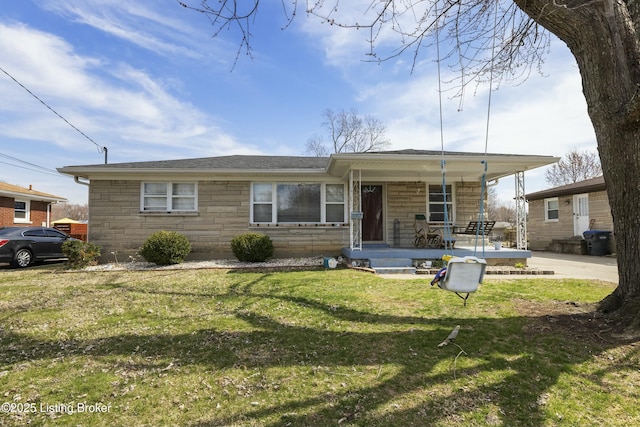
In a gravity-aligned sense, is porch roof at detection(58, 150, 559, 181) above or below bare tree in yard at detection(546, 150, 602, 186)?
below

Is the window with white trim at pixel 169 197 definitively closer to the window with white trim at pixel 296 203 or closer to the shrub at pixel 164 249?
the shrub at pixel 164 249

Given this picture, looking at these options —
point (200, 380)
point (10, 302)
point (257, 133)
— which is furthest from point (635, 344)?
point (257, 133)

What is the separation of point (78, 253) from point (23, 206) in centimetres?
1453

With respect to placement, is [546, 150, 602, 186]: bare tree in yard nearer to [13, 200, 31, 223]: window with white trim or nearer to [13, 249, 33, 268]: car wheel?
[13, 249, 33, 268]: car wheel

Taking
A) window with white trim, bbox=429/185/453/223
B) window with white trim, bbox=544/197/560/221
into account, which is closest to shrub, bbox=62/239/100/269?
window with white trim, bbox=429/185/453/223

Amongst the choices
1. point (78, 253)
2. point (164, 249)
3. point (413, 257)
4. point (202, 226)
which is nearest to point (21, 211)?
point (78, 253)

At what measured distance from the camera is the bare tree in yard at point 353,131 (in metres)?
33.8

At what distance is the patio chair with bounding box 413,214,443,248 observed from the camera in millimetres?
10633

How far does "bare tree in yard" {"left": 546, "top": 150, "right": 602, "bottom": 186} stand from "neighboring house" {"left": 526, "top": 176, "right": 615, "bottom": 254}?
60.9 feet

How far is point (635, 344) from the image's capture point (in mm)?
3275

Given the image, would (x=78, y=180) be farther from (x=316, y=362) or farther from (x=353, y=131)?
(x=353, y=131)

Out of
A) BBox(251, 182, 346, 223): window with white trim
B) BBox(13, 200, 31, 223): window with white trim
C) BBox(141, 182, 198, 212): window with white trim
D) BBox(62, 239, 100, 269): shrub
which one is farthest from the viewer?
BBox(13, 200, 31, 223): window with white trim

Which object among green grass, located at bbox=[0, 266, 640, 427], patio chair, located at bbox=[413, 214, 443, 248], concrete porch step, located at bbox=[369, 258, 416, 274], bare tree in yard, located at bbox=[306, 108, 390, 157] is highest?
bare tree in yard, located at bbox=[306, 108, 390, 157]

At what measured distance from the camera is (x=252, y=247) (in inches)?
383
